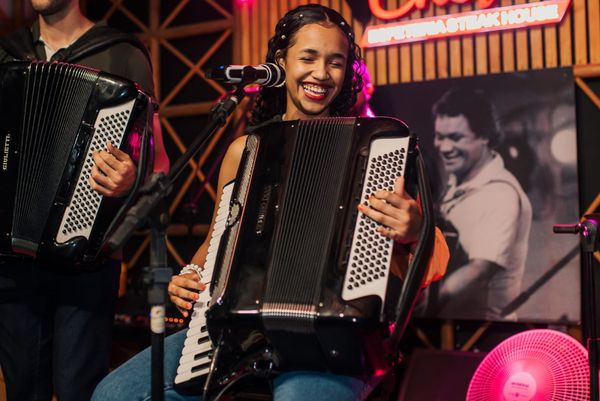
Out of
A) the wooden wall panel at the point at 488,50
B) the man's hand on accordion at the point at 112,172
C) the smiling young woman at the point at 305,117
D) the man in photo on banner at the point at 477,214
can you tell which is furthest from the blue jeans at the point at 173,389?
the wooden wall panel at the point at 488,50

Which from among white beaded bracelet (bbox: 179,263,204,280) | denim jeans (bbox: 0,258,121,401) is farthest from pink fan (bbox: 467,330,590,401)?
denim jeans (bbox: 0,258,121,401)

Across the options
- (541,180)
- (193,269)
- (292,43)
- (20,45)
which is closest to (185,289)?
(193,269)

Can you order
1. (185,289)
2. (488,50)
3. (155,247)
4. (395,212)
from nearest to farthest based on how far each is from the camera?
(155,247), (395,212), (185,289), (488,50)

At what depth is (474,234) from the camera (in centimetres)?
429

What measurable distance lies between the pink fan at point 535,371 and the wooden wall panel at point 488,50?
87.1 inches

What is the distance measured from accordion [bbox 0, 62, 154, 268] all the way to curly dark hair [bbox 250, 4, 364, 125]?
16.7 inches

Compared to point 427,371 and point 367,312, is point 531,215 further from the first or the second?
point 367,312

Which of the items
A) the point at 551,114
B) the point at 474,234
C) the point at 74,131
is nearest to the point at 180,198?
the point at 474,234

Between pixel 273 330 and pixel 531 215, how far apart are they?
2856mm

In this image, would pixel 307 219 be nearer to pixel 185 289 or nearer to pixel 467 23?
pixel 185 289

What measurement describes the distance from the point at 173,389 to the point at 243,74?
2.85ft

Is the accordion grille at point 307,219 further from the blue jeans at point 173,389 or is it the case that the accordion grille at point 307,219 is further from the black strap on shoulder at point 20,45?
the black strap on shoulder at point 20,45

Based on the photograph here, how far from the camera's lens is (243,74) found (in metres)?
1.74

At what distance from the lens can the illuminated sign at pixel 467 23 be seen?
4.37 m
